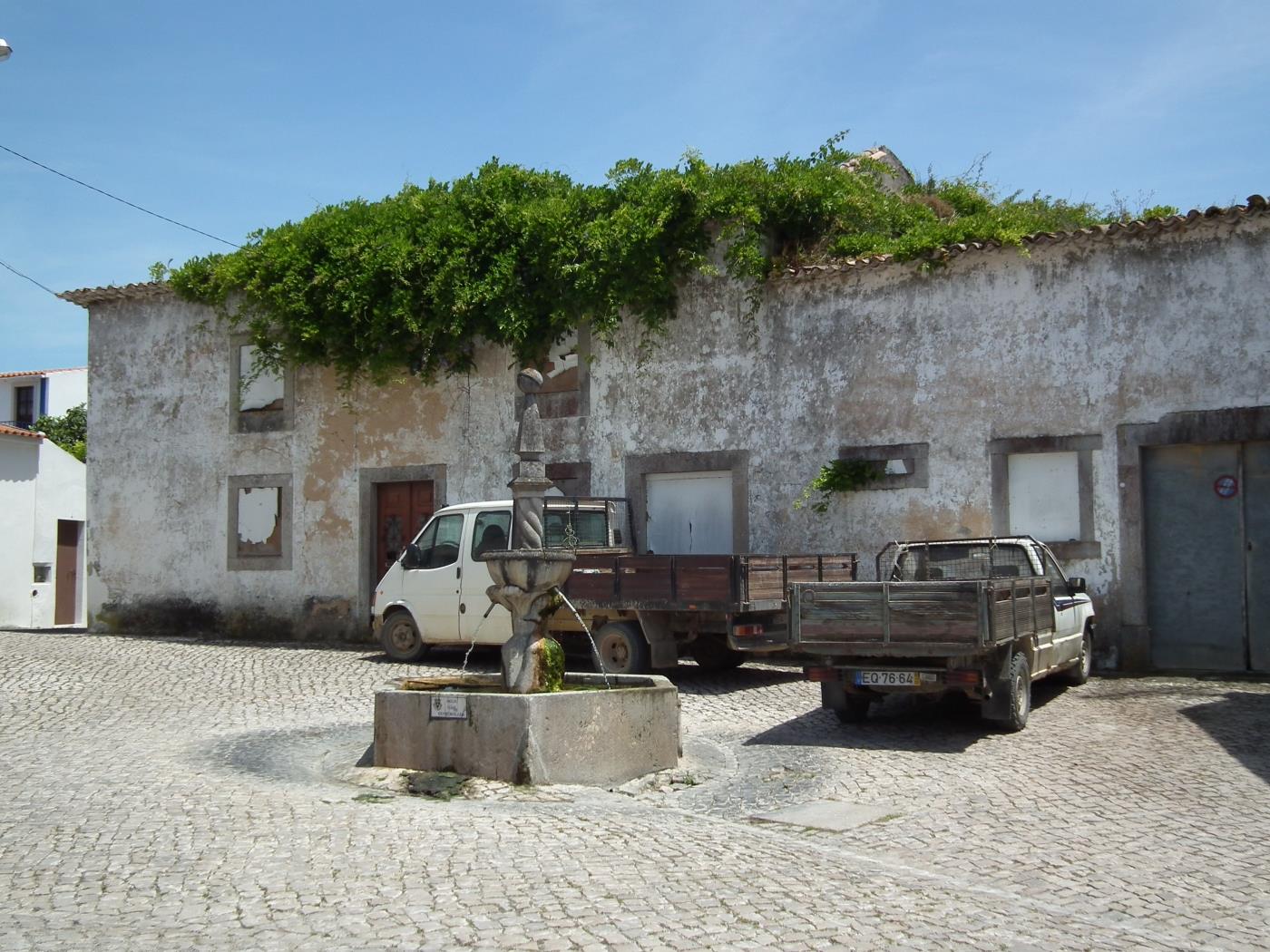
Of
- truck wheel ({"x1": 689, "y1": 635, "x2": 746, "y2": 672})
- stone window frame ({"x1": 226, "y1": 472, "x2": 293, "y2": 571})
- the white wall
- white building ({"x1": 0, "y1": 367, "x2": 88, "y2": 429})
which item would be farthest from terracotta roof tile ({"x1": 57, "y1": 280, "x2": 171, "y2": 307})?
white building ({"x1": 0, "y1": 367, "x2": 88, "y2": 429})

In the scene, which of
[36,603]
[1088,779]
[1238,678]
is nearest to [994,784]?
[1088,779]

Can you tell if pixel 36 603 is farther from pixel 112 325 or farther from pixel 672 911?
pixel 672 911

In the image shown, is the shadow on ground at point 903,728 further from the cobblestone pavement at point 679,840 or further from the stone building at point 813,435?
the stone building at point 813,435

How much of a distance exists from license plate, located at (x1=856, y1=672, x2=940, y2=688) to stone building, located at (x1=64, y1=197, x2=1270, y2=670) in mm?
5091

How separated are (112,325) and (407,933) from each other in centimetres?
1904

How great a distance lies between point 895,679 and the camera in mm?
9562

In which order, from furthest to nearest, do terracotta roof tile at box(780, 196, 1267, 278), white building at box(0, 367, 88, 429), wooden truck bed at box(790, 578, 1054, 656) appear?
white building at box(0, 367, 88, 429) → terracotta roof tile at box(780, 196, 1267, 278) → wooden truck bed at box(790, 578, 1054, 656)

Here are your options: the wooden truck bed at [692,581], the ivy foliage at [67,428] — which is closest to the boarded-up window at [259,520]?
the wooden truck bed at [692,581]

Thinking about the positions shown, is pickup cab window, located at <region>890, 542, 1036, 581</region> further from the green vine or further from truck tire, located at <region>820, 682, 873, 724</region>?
the green vine

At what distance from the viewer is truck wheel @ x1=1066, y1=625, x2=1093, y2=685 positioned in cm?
1248

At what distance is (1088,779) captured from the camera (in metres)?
8.03

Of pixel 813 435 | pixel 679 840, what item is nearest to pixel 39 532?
pixel 813 435

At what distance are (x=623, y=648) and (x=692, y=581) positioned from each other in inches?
44.3

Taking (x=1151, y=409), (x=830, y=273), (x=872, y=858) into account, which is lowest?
(x=872, y=858)
